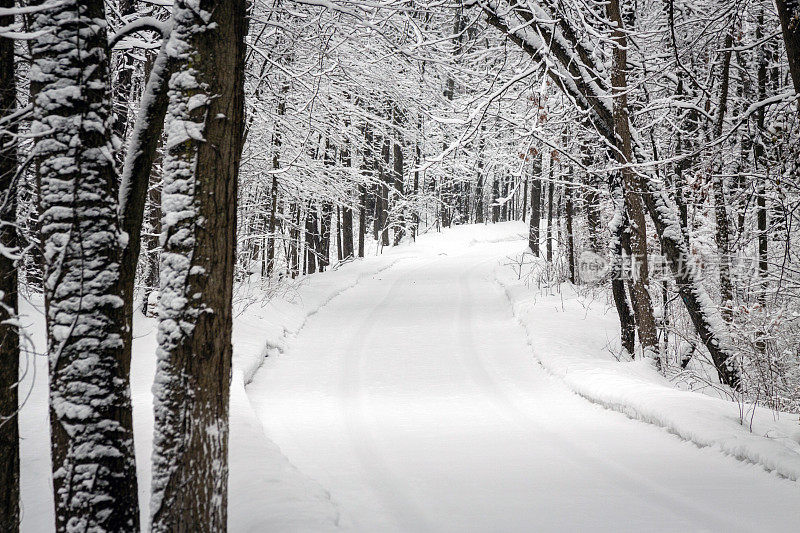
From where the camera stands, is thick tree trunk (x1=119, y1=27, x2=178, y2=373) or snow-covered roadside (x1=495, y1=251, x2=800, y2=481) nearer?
thick tree trunk (x1=119, y1=27, x2=178, y2=373)

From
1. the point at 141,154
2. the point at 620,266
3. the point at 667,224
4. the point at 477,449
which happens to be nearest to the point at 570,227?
the point at 620,266

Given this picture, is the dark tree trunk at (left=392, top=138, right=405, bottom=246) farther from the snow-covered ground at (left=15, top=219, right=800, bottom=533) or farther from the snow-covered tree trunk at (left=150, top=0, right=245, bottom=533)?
the snow-covered tree trunk at (left=150, top=0, right=245, bottom=533)

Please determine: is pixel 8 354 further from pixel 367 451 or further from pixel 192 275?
pixel 367 451

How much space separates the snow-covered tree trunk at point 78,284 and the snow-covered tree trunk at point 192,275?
0.87 feet

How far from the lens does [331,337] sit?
13508 millimetres

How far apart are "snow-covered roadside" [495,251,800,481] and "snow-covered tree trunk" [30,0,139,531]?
5354mm

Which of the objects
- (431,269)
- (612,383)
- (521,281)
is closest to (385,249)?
(431,269)

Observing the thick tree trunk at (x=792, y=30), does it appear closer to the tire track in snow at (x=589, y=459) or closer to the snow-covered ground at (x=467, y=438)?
the snow-covered ground at (x=467, y=438)

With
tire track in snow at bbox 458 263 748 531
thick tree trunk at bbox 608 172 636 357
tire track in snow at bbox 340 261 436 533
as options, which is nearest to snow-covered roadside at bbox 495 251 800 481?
tire track in snow at bbox 458 263 748 531

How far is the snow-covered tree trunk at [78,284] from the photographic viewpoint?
10.7 feet

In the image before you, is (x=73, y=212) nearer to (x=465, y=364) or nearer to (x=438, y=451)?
(x=438, y=451)

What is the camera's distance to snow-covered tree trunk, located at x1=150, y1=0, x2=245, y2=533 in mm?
3297

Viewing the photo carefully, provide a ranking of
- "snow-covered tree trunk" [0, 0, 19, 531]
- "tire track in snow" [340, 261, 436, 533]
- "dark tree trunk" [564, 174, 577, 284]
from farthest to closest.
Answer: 1. "dark tree trunk" [564, 174, 577, 284]
2. "tire track in snow" [340, 261, 436, 533]
3. "snow-covered tree trunk" [0, 0, 19, 531]

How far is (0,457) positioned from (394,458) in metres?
3.54
